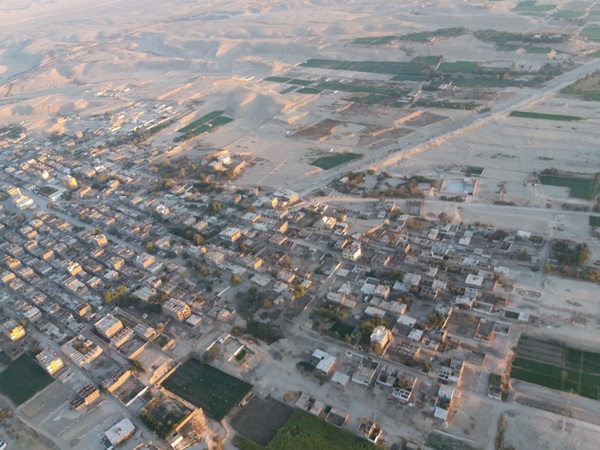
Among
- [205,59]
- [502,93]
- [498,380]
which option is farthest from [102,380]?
[205,59]

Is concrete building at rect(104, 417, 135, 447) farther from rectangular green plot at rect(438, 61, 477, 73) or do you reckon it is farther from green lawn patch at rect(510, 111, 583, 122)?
rectangular green plot at rect(438, 61, 477, 73)

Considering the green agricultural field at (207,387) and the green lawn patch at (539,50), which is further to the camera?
the green lawn patch at (539,50)

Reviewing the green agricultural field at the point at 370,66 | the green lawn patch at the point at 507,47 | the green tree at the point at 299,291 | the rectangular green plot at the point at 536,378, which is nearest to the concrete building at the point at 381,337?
the green tree at the point at 299,291

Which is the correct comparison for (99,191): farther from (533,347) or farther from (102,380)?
(533,347)

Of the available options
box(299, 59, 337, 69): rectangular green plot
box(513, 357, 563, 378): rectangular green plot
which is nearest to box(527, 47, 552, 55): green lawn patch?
box(299, 59, 337, 69): rectangular green plot

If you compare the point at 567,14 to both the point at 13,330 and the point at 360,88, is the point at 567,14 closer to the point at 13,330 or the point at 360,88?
the point at 360,88

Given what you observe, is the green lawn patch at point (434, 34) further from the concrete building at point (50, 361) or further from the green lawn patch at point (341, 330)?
the concrete building at point (50, 361)
